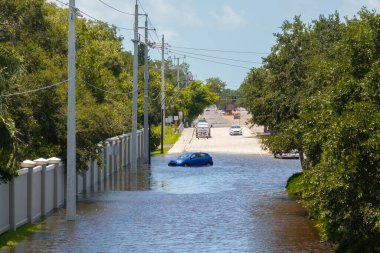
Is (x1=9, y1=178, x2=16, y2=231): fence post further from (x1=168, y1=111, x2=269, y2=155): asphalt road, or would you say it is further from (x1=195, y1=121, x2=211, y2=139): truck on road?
(x1=195, y1=121, x2=211, y2=139): truck on road

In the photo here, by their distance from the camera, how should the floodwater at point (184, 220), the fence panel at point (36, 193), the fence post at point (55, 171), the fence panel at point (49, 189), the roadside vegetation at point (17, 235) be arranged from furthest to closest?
the fence post at point (55, 171) < the fence panel at point (49, 189) < the fence panel at point (36, 193) < the floodwater at point (184, 220) < the roadside vegetation at point (17, 235)

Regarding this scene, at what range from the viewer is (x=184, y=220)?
33.1 m

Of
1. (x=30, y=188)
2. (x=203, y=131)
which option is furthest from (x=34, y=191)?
(x=203, y=131)

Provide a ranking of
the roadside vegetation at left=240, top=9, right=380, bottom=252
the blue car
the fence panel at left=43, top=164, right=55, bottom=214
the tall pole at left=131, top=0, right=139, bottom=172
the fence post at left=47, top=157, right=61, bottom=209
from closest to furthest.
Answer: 1. the roadside vegetation at left=240, top=9, right=380, bottom=252
2. the fence panel at left=43, top=164, right=55, bottom=214
3. the fence post at left=47, top=157, right=61, bottom=209
4. the tall pole at left=131, top=0, right=139, bottom=172
5. the blue car

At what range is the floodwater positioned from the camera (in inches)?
1041

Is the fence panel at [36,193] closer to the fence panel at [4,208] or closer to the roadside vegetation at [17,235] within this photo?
the roadside vegetation at [17,235]

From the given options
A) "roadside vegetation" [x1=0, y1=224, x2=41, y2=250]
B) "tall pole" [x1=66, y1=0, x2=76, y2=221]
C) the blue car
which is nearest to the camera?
"roadside vegetation" [x1=0, y1=224, x2=41, y2=250]

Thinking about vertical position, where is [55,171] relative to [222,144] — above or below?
below

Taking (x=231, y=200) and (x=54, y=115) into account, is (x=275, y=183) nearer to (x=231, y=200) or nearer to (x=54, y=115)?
(x=231, y=200)

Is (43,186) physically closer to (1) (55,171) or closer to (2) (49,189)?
(2) (49,189)

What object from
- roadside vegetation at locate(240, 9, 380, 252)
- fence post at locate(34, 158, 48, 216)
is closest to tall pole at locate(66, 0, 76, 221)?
fence post at locate(34, 158, 48, 216)

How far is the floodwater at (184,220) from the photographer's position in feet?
86.7

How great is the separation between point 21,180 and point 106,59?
59.9m

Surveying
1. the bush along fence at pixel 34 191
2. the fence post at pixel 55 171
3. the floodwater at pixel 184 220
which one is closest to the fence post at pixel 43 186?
the bush along fence at pixel 34 191
